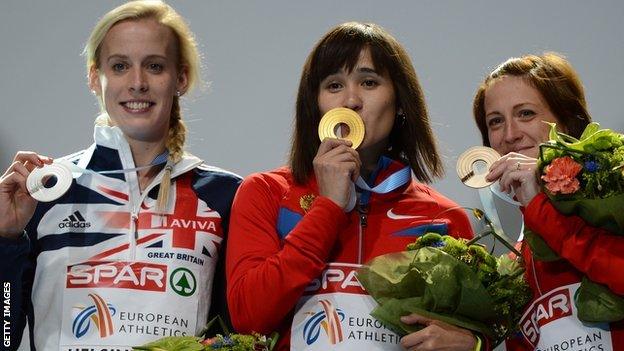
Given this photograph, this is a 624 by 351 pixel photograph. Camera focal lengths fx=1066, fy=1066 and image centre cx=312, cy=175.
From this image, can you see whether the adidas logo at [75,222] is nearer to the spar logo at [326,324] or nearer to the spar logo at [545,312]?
the spar logo at [326,324]

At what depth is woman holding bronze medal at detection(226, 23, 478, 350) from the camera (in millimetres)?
2240

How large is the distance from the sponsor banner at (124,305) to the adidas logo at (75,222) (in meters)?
0.10

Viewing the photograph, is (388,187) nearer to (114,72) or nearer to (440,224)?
(440,224)

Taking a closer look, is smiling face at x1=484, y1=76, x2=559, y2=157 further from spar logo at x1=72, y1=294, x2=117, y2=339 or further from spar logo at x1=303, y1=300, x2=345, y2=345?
spar logo at x1=72, y1=294, x2=117, y2=339

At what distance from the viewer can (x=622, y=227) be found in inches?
82.9

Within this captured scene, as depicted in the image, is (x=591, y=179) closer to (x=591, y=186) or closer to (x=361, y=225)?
(x=591, y=186)

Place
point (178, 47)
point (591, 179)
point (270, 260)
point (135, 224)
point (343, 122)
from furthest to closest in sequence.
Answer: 1. point (178, 47)
2. point (135, 224)
3. point (343, 122)
4. point (270, 260)
5. point (591, 179)

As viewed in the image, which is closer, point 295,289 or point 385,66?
point 295,289

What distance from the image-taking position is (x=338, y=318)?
231 cm

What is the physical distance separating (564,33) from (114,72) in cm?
152

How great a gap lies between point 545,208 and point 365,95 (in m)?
0.53

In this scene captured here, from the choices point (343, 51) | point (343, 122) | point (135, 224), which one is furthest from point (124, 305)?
point (343, 51)

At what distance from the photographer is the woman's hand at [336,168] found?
7.60 feet

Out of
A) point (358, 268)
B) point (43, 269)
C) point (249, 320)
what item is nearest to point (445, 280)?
point (358, 268)
